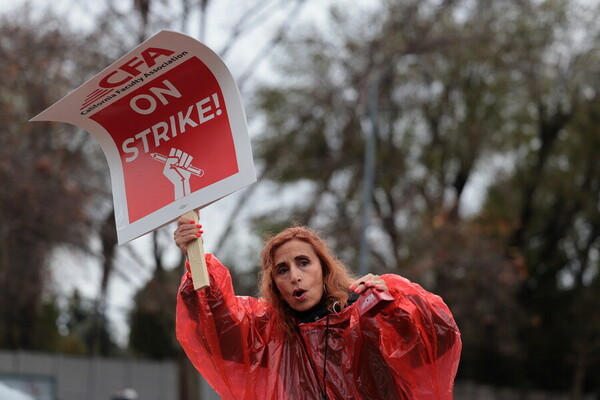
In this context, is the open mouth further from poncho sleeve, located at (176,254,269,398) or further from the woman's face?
poncho sleeve, located at (176,254,269,398)

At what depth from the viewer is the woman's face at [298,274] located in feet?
14.4

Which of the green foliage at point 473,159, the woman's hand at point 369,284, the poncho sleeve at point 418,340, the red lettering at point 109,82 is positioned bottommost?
the poncho sleeve at point 418,340

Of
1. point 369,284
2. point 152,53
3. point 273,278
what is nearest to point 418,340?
point 369,284

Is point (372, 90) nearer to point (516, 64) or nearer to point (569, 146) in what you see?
point (516, 64)

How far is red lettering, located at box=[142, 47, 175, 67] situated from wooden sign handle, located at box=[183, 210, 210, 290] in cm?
78

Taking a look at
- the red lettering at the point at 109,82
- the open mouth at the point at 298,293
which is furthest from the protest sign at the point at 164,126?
the open mouth at the point at 298,293

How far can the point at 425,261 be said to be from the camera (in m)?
24.3

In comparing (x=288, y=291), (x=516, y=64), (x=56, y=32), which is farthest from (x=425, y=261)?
(x=288, y=291)

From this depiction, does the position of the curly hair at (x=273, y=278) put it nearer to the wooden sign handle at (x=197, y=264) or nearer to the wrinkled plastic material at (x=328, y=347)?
the wrinkled plastic material at (x=328, y=347)

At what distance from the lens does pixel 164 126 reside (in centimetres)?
460

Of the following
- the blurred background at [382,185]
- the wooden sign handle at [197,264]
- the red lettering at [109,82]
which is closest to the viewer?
the wooden sign handle at [197,264]

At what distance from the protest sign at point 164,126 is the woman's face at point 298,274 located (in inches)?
15.5

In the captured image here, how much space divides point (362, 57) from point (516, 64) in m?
4.50

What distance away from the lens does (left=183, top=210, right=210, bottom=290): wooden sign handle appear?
4.23 metres
